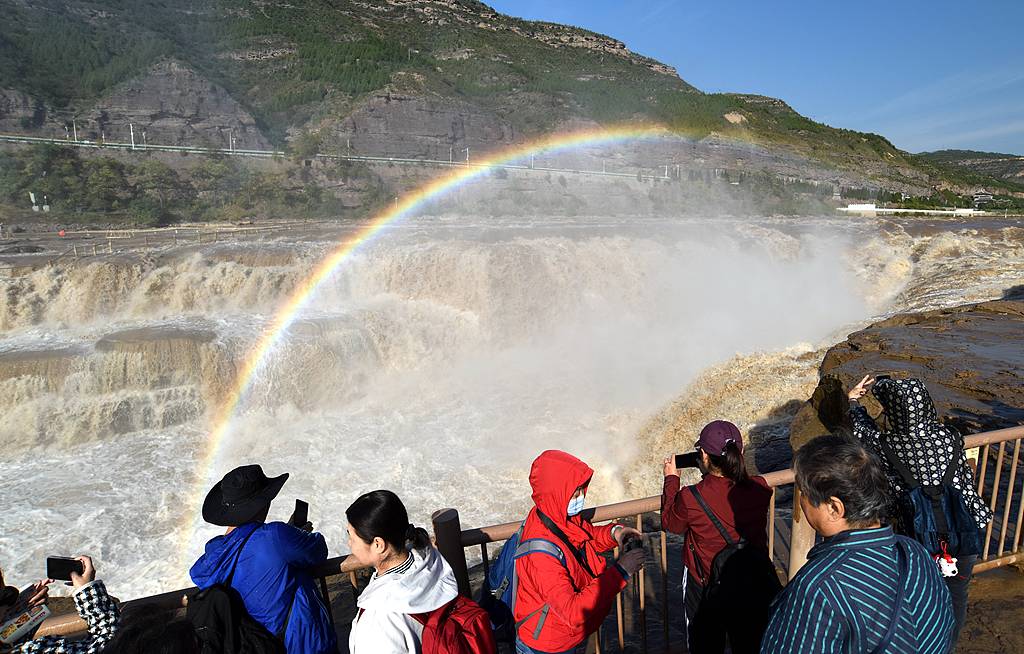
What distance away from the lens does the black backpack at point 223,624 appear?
77.2 inches

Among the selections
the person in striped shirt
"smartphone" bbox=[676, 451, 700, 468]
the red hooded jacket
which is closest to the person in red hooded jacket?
the red hooded jacket

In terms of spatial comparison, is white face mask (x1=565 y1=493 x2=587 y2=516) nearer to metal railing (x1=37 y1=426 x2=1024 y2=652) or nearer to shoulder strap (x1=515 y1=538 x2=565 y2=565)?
shoulder strap (x1=515 y1=538 x2=565 y2=565)

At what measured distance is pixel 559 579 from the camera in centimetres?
199

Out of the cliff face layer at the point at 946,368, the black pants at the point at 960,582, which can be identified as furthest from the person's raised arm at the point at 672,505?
the cliff face layer at the point at 946,368

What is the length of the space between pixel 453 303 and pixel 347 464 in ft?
25.7

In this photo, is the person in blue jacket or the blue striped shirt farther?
the person in blue jacket

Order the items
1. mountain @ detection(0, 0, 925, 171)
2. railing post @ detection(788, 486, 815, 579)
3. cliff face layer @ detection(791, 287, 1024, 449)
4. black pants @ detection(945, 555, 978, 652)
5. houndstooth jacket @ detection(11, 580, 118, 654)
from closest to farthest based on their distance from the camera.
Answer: houndstooth jacket @ detection(11, 580, 118, 654)
black pants @ detection(945, 555, 978, 652)
railing post @ detection(788, 486, 815, 579)
cliff face layer @ detection(791, 287, 1024, 449)
mountain @ detection(0, 0, 925, 171)

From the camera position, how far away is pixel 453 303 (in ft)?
57.9

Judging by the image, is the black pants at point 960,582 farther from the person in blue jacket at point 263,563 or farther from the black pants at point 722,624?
the person in blue jacket at point 263,563

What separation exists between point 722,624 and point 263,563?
1729 mm

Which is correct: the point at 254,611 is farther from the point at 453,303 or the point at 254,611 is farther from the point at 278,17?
the point at 278,17

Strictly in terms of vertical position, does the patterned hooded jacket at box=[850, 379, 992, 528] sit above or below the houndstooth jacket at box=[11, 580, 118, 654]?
above

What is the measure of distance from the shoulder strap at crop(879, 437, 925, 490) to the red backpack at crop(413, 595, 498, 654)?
1.78 meters

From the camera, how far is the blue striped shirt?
4.39 ft
